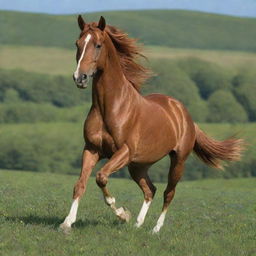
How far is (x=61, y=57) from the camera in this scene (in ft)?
353

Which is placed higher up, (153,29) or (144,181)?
(144,181)

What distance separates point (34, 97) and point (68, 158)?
91.4 ft

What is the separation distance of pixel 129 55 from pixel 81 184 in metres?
2.18

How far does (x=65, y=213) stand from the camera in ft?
43.3

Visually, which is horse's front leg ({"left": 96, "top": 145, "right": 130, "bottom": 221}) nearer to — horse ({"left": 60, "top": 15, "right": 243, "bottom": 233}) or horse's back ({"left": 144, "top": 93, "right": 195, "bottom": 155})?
horse ({"left": 60, "top": 15, "right": 243, "bottom": 233})

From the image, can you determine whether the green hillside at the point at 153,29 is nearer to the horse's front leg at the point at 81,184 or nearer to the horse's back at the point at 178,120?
the horse's back at the point at 178,120

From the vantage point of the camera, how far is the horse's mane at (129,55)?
1091 cm

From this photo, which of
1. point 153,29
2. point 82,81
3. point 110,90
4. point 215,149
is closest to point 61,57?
point 153,29

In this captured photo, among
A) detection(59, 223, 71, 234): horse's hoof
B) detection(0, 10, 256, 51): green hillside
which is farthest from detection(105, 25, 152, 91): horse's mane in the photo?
detection(0, 10, 256, 51): green hillside

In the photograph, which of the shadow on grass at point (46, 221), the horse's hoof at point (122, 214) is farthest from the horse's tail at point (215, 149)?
the horse's hoof at point (122, 214)

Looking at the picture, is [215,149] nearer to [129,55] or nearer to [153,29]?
[129,55]

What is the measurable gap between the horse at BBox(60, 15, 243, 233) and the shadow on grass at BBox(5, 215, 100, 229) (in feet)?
1.99

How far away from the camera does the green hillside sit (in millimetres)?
118500

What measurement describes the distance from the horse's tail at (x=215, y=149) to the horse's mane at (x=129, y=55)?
7.07 feet
